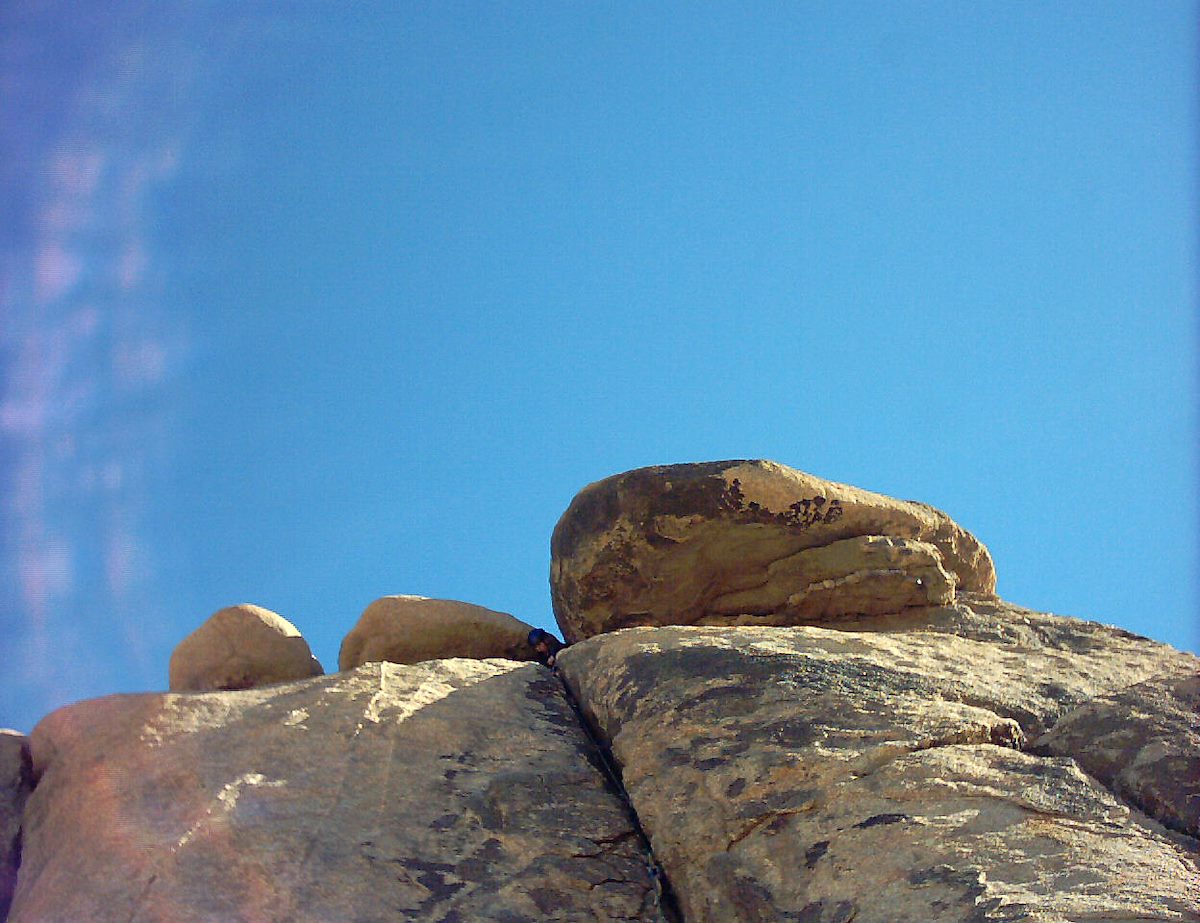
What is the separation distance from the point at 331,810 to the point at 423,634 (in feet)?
6.96

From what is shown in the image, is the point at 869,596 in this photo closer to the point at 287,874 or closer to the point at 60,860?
the point at 287,874

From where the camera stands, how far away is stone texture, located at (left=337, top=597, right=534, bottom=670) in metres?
6.82

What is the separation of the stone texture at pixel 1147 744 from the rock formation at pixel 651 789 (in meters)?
0.01

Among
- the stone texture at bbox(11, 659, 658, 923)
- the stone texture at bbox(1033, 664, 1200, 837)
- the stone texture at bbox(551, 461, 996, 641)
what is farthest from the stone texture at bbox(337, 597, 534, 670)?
the stone texture at bbox(1033, 664, 1200, 837)

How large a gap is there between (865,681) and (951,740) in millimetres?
476

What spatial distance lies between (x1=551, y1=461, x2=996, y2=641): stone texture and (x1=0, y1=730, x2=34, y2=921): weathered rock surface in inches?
123

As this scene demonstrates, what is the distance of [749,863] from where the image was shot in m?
4.42

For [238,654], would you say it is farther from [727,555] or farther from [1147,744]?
[1147,744]

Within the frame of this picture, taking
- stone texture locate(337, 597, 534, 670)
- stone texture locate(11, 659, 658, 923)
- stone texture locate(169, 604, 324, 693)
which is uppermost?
stone texture locate(337, 597, 534, 670)

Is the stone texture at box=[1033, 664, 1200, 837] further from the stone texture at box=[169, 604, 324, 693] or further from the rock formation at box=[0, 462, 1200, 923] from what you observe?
the stone texture at box=[169, 604, 324, 693]

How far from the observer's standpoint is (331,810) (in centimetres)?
476

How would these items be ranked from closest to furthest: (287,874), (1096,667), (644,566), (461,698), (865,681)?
(287,874), (865,681), (461,698), (1096,667), (644,566)

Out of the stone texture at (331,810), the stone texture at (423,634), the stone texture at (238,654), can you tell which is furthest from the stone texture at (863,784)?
the stone texture at (238,654)

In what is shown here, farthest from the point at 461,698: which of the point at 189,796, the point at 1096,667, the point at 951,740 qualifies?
the point at 1096,667
